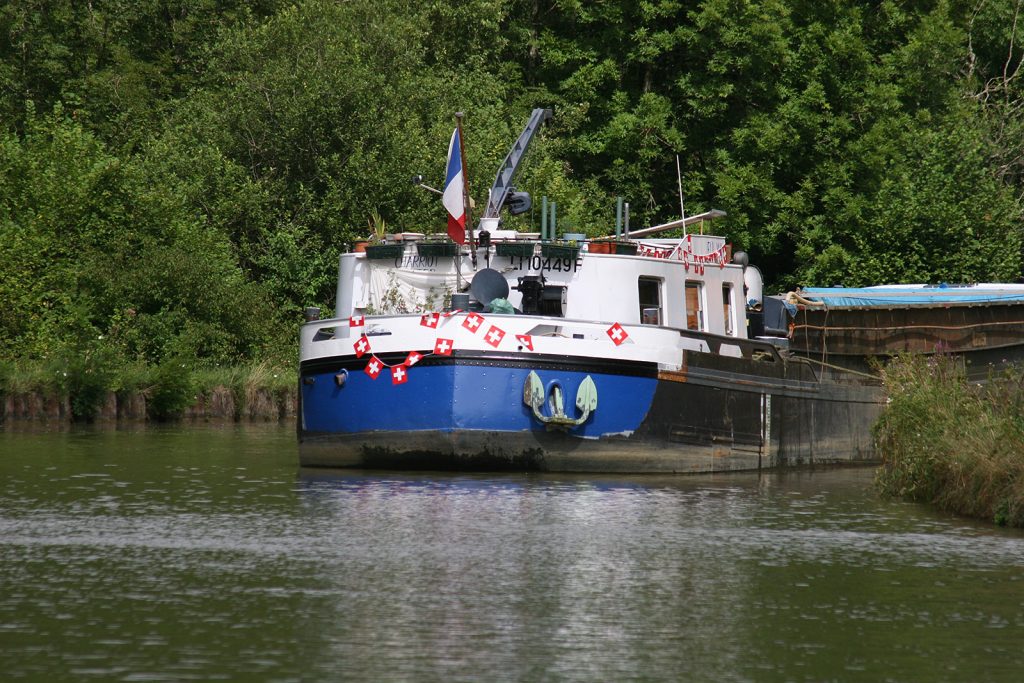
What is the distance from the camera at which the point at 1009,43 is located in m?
51.8

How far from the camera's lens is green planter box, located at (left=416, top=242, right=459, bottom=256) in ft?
71.9

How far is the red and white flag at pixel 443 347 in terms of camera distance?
64.3 feet

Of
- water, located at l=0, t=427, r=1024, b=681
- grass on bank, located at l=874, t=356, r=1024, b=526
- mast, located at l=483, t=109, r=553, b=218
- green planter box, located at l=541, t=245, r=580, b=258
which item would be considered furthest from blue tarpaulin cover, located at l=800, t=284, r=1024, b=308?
water, located at l=0, t=427, r=1024, b=681

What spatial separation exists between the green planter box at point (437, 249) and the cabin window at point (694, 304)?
11.1 ft

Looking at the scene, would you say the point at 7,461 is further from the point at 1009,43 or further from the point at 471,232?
the point at 1009,43

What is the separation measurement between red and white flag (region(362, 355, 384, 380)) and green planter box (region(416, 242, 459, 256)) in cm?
243

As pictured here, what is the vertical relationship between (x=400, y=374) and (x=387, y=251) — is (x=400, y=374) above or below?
below

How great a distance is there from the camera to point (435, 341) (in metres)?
19.7

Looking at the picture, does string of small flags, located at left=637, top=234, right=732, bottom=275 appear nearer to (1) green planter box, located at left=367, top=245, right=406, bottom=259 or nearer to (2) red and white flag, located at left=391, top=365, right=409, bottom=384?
(1) green planter box, located at left=367, top=245, right=406, bottom=259

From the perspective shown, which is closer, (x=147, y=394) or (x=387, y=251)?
(x=387, y=251)

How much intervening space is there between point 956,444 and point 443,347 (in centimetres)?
608

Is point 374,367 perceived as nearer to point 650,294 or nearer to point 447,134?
point 650,294

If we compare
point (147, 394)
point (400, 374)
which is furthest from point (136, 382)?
point (400, 374)

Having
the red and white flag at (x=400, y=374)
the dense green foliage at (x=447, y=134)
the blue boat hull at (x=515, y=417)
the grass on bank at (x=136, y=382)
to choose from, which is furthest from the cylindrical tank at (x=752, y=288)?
the dense green foliage at (x=447, y=134)
